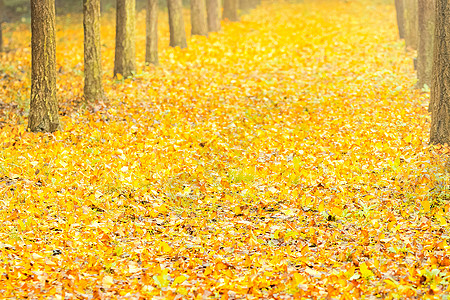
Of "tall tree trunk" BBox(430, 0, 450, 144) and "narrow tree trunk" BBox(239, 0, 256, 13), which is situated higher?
"narrow tree trunk" BBox(239, 0, 256, 13)

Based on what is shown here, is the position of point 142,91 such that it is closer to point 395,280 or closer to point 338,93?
point 338,93

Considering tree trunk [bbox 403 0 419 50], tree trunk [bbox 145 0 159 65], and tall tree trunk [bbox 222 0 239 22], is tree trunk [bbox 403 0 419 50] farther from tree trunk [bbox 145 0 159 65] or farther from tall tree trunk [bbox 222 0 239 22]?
tall tree trunk [bbox 222 0 239 22]

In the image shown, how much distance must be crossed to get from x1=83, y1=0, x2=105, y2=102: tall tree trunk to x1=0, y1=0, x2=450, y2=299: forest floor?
0.49m

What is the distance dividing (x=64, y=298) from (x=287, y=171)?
455 cm

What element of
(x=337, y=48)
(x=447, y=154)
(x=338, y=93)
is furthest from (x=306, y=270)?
(x=337, y=48)

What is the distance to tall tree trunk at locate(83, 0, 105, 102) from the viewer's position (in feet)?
38.0

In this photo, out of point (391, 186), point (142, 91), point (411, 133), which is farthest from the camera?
point (142, 91)

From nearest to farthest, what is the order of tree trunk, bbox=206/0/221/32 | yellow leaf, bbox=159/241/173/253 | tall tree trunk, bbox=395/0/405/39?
yellow leaf, bbox=159/241/173/253, tall tree trunk, bbox=395/0/405/39, tree trunk, bbox=206/0/221/32

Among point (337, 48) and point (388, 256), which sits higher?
point (337, 48)

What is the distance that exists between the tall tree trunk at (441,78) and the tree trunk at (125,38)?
8797 mm

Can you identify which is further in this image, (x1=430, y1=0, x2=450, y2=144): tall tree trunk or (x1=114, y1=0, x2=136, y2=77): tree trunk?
(x1=114, y1=0, x2=136, y2=77): tree trunk

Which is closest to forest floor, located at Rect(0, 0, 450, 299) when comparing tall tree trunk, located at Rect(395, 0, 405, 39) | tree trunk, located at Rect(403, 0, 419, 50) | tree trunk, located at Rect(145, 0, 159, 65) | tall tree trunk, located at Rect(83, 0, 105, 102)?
tall tree trunk, located at Rect(83, 0, 105, 102)

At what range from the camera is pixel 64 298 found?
4852 mm

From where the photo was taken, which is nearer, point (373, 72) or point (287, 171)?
point (287, 171)
